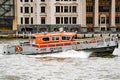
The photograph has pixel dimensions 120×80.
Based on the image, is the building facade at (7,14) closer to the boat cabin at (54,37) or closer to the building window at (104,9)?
the building window at (104,9)

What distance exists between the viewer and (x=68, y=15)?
→ 449 feet

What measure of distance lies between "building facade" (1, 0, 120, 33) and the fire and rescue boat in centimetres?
6419

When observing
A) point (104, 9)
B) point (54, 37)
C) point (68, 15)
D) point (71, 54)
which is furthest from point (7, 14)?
point (71, 54)

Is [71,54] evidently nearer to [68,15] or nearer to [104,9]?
[68,15]

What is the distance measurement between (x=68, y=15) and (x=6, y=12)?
16.6 metres

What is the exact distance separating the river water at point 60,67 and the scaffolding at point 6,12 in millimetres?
69532

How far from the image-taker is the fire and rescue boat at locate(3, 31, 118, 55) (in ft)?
232

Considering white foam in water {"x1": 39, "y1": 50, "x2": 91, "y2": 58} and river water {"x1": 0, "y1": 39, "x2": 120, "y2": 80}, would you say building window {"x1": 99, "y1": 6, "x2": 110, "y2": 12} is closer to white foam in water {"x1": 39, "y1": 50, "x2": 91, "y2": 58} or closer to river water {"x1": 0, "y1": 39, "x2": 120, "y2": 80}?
river water {"x1": 0, "y1": 39, "x2": 120, "y2": 80}

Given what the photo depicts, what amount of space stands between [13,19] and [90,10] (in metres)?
19.5

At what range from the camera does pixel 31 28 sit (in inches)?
5477

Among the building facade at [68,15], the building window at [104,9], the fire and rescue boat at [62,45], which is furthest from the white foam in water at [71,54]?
the building window at [104,9]

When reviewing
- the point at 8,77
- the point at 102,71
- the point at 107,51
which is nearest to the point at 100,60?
the point at 107,51

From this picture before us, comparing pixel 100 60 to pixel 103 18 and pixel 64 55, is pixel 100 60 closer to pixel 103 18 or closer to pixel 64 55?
pixel 64 55

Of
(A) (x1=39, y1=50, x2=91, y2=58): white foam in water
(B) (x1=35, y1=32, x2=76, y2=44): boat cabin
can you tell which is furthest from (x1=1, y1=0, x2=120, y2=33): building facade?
(A) (x1=39, y1=50, x2=91, y2=58): white foam in water
